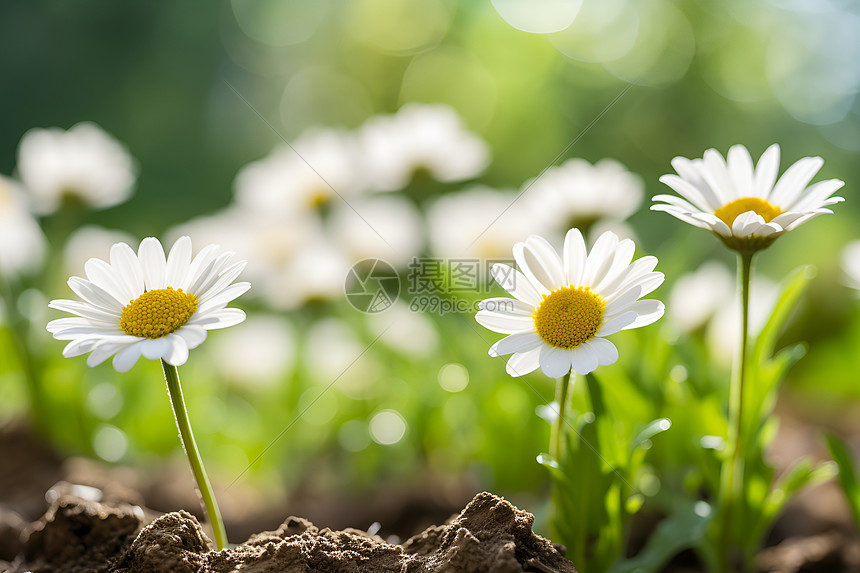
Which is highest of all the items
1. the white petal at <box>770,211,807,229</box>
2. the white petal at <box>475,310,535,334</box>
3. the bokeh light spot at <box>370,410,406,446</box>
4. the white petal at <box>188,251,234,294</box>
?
the white petal at <box>770,211,807,229</box>

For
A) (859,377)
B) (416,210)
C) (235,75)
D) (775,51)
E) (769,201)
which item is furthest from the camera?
(235,75)

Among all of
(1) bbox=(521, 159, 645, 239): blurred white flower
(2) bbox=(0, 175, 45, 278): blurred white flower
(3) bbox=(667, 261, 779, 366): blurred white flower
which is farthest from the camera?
(2) bbox=(0, 175, 45, 278): blurred white flower

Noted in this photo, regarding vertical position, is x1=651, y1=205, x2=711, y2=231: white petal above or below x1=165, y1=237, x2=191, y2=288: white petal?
above

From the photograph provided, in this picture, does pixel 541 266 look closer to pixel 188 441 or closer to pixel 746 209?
pixel 746 209

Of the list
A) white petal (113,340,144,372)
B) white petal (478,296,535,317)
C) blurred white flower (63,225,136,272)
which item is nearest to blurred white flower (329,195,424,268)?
blurred white flower (63,225,136,272)

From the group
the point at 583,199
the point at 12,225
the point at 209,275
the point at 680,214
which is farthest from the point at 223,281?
the point at 12,225

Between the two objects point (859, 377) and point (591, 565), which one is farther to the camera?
point (859, 377)

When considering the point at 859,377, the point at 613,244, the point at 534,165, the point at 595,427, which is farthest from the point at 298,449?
the point at 534,165

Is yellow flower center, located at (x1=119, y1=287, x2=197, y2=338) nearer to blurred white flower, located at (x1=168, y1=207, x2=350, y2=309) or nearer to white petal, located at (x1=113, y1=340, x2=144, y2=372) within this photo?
white petal, located at (x1=113, y1=340, x2=144, y2=372)

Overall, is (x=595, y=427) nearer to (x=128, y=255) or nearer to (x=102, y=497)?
(x=128, y=255)
